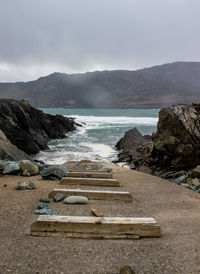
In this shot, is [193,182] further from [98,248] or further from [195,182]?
[98,248]

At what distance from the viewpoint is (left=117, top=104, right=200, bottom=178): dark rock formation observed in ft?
23.9

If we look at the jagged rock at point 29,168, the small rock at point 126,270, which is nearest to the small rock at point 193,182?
the jagged rock at point 29,168

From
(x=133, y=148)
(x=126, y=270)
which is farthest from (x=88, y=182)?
(x=133, y=148)

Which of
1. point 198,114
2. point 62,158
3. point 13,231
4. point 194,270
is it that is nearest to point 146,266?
point 194,270

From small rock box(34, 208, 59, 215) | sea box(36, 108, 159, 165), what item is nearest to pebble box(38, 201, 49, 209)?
small rock box(34, 208, 59, 215)

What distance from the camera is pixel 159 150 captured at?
811 cm

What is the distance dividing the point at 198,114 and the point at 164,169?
2570mm

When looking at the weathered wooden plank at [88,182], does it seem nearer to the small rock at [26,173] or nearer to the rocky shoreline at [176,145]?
the small rock at [26,173]

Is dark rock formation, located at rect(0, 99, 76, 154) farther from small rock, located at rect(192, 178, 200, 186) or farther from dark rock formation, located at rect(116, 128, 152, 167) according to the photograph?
small rock, located at rect(192, 178, 200, 186)

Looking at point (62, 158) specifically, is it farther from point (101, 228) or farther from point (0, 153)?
point (101, 228)

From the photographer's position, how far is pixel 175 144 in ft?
24.7

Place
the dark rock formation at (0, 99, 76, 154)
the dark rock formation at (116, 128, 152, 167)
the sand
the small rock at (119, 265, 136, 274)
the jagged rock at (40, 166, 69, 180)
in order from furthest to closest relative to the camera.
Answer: the dark rock formation at (0, 99, 76, 154), the dark rock formation at (116, 128, 152, 167), the jagged rock at (40, 166, 69, 180), the sand, the small rock at (119, 265, 136, 274)

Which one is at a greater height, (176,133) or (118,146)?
(176,133)

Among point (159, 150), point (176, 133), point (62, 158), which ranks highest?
point (176, 133)
